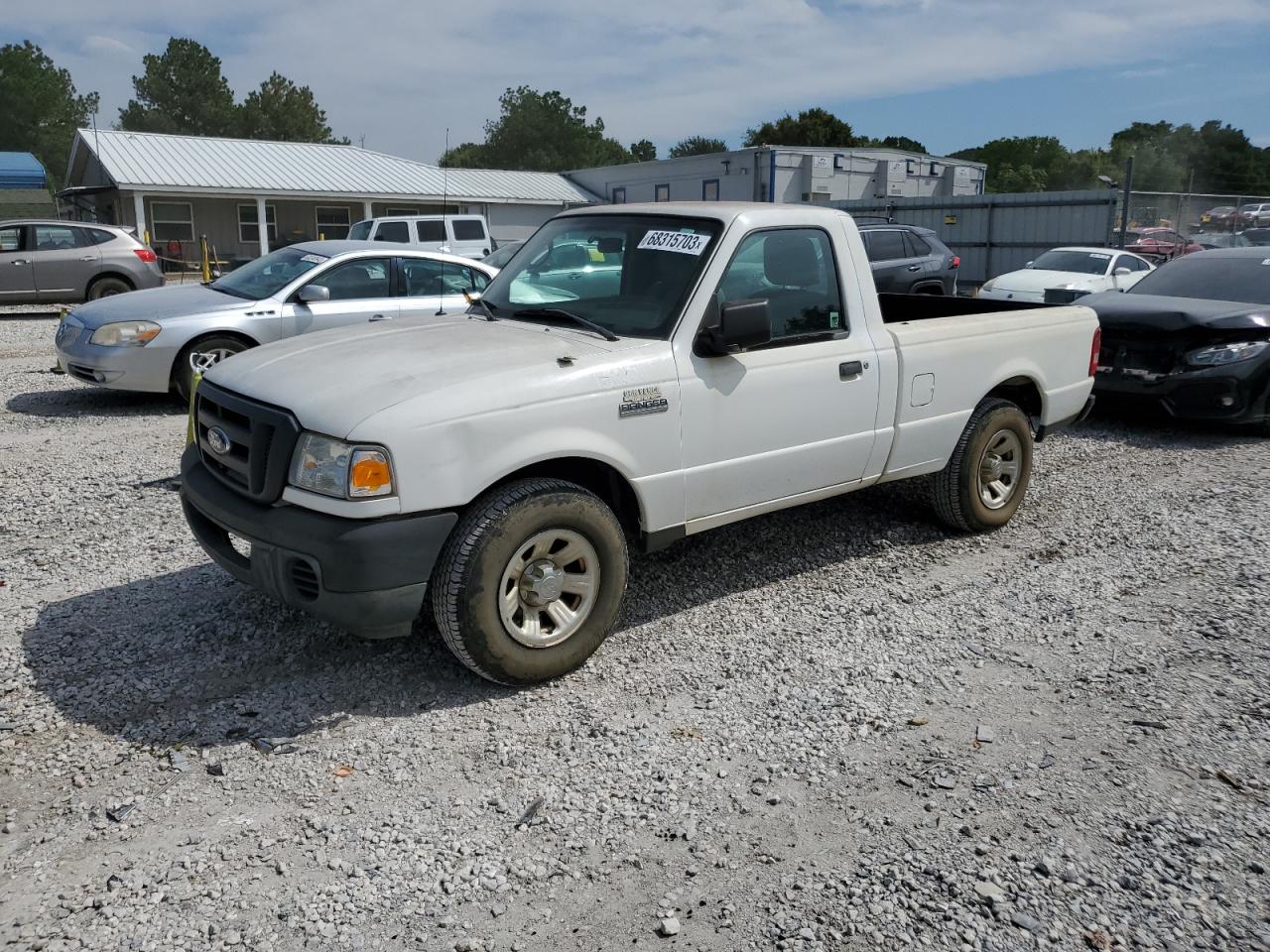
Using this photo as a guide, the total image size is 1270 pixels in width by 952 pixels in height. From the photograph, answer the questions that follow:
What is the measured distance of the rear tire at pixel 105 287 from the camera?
17.8 meters

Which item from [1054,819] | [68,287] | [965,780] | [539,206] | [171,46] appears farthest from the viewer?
[171,46]

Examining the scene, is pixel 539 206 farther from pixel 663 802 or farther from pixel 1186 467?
pixel 663 802

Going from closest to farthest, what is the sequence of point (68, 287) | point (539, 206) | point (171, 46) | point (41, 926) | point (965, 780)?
point (41, 926) < point (965, 780) < point (68, 287) < point (539, 206) < point (171, 46)

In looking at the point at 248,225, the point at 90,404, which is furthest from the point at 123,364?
the point at 248,225

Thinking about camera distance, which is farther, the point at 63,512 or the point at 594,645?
the point at 63,512

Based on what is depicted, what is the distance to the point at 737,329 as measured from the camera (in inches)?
173

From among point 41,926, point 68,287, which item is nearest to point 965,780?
point 41,926

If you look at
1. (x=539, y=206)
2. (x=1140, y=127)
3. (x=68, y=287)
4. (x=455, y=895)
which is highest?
(x=1140, y=127)

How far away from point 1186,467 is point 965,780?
5.64 m

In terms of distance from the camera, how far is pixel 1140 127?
81875mm

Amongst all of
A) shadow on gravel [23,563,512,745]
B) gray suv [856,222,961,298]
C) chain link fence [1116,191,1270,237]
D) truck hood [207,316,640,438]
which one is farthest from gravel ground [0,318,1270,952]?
chain link fence [1116,191,1270,237]

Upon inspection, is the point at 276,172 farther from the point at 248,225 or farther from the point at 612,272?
the point at 612,272

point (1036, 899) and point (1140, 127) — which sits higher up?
point (1140, 127)

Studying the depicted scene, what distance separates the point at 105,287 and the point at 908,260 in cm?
1374
